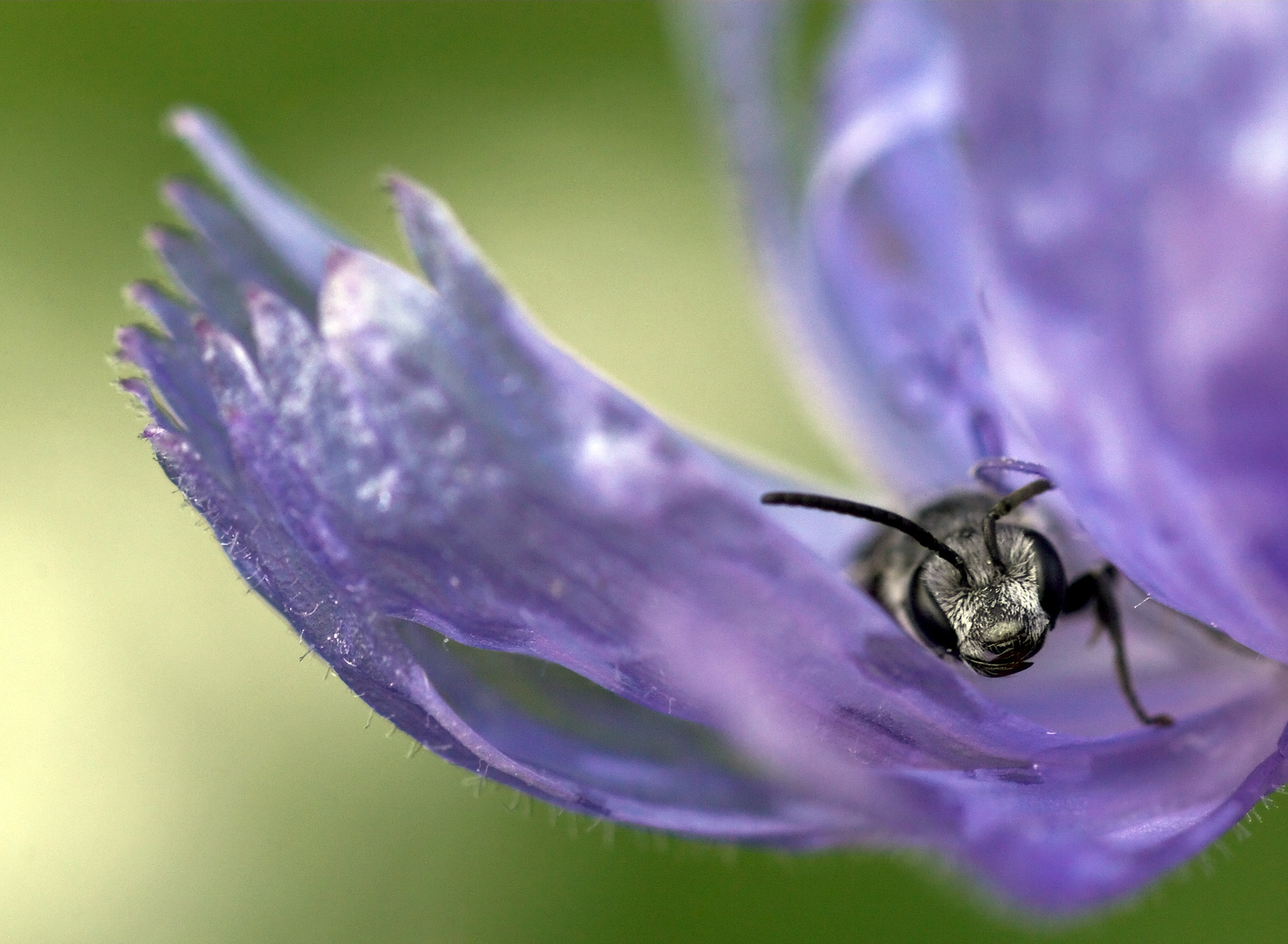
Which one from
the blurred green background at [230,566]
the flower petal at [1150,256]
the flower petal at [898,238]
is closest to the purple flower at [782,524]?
the flower petal at [1150,256]

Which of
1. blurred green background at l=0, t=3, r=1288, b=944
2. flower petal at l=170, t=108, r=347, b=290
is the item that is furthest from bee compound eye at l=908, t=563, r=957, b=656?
blurred green background at l=0, t=3, r=1288, b=944

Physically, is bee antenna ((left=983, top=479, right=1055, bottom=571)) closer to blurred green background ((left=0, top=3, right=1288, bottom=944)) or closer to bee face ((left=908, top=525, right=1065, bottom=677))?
bee face ((left=908, top=525, right=1065, bottom=677))

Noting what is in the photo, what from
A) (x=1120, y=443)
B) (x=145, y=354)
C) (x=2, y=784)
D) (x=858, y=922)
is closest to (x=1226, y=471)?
(x=1120, y=443)

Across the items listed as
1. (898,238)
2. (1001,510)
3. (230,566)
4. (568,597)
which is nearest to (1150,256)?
(1001,510)

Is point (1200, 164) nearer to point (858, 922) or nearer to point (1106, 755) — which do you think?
point (1106, 755)

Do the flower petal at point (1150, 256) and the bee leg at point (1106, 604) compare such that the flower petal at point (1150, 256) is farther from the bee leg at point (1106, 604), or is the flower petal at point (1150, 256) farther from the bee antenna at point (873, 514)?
the bee leg at point (1106, 604)

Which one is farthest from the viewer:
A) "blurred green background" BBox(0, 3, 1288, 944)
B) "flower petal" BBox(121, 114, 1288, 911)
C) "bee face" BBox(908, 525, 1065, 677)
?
"blurred green background" BBox(0, 3, 1288, 944)
